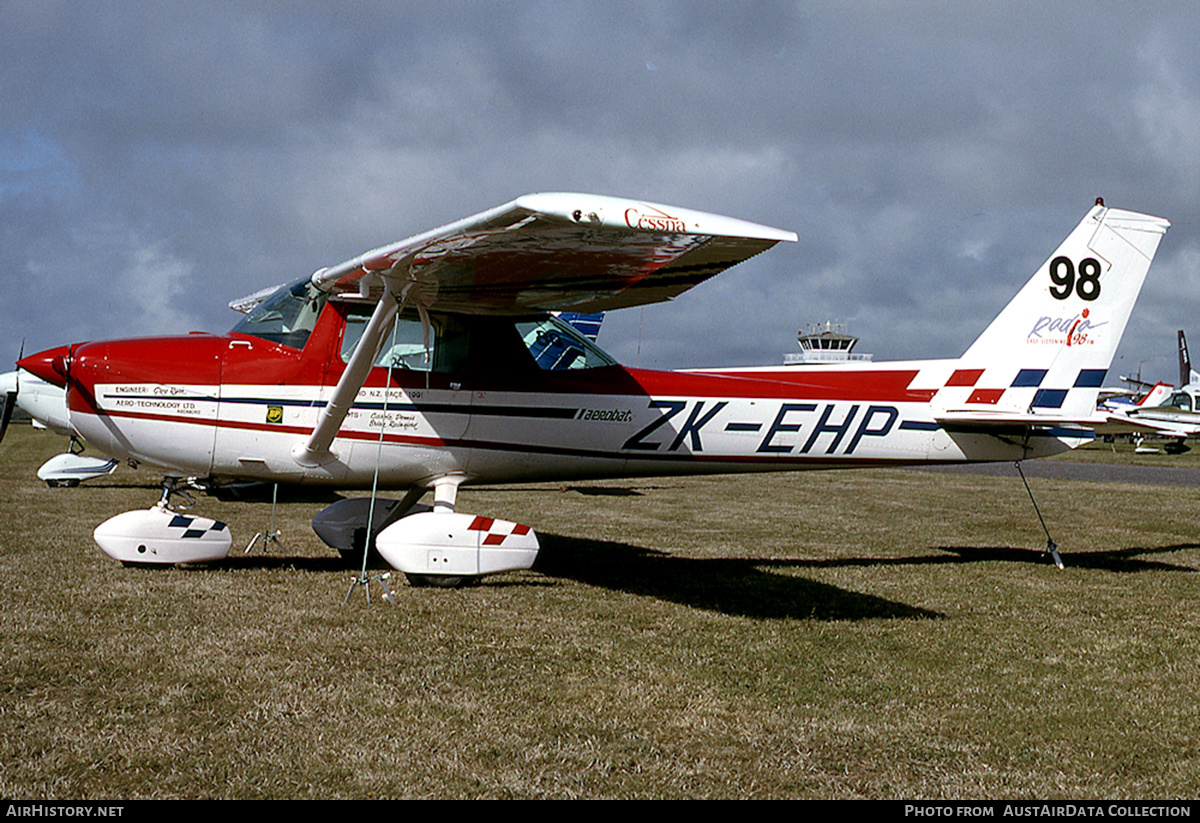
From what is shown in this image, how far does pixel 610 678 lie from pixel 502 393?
327 centimetres

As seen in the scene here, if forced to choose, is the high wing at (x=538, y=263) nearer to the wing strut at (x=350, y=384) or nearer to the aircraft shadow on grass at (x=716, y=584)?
the wing strut at (x=350, y=384)

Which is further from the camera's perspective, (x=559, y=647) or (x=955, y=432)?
(x=955, y=432)

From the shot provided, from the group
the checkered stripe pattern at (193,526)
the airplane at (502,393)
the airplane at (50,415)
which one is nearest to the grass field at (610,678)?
the checkered stripe pattern at (193,526)

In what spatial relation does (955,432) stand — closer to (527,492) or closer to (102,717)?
(102,717)

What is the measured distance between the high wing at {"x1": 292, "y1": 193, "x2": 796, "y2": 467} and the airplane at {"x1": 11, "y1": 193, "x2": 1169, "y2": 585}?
2 centimetres

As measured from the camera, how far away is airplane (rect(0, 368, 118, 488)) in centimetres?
1089

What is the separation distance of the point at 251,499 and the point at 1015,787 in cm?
1188

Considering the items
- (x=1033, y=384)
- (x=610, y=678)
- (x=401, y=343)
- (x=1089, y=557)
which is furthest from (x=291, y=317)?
(x=1089, y=557)

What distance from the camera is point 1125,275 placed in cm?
816

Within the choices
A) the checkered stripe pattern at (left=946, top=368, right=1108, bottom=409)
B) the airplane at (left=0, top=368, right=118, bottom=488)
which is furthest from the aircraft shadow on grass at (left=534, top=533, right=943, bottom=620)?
the airplane at (left=0, top=368, right=118, bottom=488)

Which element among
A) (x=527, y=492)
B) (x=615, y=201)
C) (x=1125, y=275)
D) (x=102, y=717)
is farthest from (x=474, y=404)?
(x=527, y=492)

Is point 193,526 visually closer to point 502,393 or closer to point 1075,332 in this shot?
point 502,393

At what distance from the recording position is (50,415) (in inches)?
480
